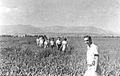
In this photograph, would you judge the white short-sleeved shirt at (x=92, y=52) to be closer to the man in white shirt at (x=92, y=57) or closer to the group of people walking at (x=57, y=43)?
the man in white shirt at (x=92, y=57)

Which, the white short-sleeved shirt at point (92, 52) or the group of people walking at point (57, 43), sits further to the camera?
the group of people walking at point (57, 43)

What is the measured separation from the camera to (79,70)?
10.6 metres

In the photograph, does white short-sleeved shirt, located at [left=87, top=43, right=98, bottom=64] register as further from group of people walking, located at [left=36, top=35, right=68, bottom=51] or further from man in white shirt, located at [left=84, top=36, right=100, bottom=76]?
group of people walking, located at [left=36, top=35, right=68, bottom=51]

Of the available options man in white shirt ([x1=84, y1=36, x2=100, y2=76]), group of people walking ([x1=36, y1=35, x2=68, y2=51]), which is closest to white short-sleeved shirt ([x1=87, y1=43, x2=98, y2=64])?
man in white shirt ([x1=84, y1=36, x2=100, y2=76])

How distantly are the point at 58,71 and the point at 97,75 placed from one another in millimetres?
4491

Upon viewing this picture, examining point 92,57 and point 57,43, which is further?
point 57,43

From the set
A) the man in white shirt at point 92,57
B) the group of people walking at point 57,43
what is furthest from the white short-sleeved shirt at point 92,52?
the group of people walking at point 57,43

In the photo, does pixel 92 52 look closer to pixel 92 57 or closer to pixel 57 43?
pixel 92 57

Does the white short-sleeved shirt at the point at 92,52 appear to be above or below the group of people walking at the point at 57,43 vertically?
above

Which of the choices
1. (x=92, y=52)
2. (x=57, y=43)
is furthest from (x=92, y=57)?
(x=57, y=43)

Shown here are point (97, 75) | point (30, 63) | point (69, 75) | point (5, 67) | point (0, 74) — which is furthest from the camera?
point (30, 63)

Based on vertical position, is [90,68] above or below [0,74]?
above

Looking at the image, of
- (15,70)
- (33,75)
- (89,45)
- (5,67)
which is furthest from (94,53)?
(5,67)

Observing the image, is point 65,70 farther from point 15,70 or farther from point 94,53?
point 94,53
